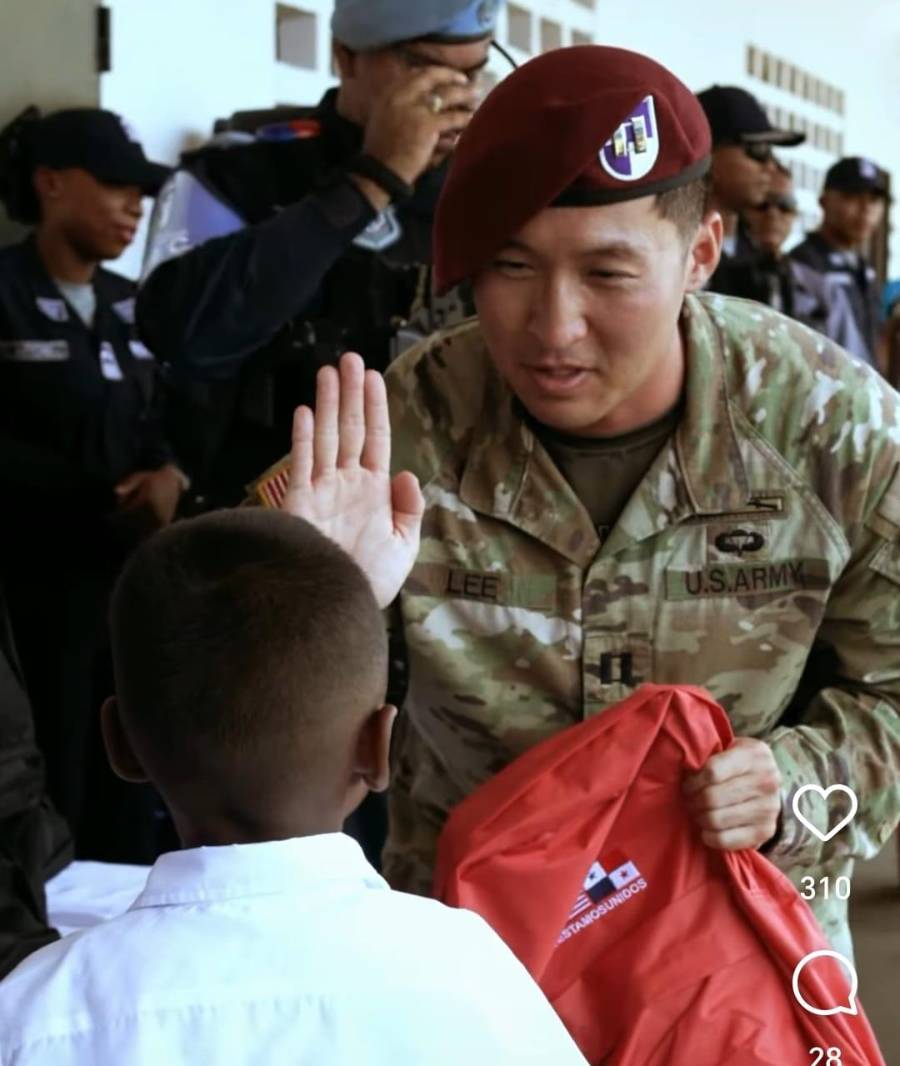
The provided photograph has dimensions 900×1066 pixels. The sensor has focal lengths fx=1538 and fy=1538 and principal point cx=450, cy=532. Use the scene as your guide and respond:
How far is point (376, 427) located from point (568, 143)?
11.2 inches

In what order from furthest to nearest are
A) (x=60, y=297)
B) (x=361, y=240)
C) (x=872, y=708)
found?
(x=60, y=297)
(x=361, y=240)
(x=872, y=708)

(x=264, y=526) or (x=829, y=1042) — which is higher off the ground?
(x=264, y=526)

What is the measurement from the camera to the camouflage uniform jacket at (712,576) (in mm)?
1367

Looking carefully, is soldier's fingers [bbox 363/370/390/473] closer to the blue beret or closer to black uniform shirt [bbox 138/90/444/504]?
black uniform shirt [bbox 138/90/444/504]

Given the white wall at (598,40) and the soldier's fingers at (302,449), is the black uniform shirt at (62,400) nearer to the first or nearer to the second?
the white wall at (598,40)


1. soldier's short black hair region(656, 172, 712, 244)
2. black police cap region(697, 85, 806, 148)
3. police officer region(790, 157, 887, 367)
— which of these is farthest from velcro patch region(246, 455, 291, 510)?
police officer region(790, 157, 887, 367)

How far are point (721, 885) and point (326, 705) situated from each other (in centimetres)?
44

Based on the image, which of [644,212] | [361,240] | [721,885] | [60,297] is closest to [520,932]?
[721,885]

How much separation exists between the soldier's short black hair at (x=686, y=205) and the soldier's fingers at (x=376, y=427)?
11.0 inches

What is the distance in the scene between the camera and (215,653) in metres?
0.93

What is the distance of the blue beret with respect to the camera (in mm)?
2080

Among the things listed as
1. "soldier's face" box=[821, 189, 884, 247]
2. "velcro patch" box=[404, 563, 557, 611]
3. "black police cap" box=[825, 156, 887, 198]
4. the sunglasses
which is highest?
"velcro patch" box=[404, 563, 557, 611]

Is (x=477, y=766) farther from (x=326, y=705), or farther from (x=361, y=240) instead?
(x=361, y=240)

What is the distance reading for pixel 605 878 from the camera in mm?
1232
